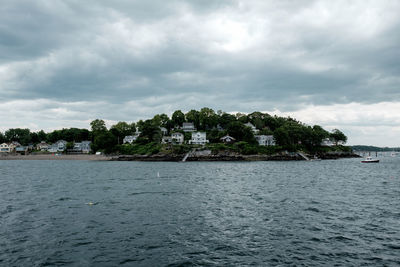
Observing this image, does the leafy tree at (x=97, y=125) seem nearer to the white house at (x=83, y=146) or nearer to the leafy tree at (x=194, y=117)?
the white house at (x=83, y=146)

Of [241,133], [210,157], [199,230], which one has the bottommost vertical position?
[199,230]

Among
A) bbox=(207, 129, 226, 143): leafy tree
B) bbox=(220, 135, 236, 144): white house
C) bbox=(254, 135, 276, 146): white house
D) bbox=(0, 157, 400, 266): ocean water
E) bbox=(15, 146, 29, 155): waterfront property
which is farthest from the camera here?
bbox=(15, 146, 29, 155): waterfront property

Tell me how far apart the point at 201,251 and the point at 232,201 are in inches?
549

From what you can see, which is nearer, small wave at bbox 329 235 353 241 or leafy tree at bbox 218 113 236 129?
small wave at bbox 329 235 353 241

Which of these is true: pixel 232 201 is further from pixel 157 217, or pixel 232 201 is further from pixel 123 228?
pixel 123 228

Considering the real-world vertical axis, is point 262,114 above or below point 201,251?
above

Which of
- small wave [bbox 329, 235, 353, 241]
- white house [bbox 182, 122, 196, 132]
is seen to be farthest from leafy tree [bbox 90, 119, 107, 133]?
small wave [bbox 329, 235, 353, 241]

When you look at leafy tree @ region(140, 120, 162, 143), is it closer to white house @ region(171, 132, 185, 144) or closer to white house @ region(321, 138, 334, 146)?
white house @ region(171, 132, 185, 144)

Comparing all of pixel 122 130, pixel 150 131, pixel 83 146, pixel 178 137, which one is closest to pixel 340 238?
pixel 178 137

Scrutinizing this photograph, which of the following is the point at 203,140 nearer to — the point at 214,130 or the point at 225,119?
the point at 214,130

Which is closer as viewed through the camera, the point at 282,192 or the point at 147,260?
the point at 147,260

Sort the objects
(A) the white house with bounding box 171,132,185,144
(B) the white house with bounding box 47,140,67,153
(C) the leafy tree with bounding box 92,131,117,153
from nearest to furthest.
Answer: (C) the leafy tree with bounding box 92,131,117,153
(A) the white house with bounding box 171,132,185,144
(B) the white house with bounding box 47,140,67,153

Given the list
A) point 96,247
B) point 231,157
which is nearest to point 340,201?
point 96,247

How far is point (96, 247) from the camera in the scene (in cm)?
1582
